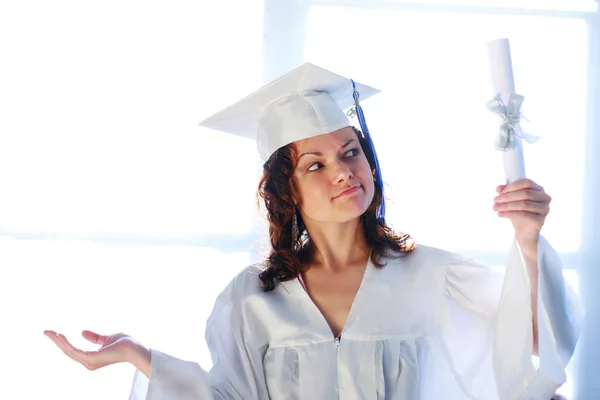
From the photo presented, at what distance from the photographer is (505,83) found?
142cm

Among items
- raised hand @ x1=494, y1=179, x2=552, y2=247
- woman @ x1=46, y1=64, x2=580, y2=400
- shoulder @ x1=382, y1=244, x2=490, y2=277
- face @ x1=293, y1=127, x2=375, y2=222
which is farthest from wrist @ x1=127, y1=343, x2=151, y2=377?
raised hand @ x1=494, y1=179, x2=552, y2=247

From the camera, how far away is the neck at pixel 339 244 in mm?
1797

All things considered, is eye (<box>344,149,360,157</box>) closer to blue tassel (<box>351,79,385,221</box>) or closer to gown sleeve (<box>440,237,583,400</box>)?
blue tassel (<box>351,79,385,221</box>)

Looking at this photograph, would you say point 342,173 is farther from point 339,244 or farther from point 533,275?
point 533,275

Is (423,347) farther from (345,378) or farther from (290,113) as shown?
(290,113)

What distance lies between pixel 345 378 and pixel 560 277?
52 centimetres

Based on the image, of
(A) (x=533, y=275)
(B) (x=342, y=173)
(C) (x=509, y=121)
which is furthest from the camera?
(B) (x=342, y=173)

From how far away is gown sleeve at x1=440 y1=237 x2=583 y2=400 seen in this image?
148cm

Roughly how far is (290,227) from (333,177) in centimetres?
27

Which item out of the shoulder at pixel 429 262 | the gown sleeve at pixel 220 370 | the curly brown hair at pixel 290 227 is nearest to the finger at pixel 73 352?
the gown sleeve at pixel 220 370

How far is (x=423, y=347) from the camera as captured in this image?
1707 millimetres

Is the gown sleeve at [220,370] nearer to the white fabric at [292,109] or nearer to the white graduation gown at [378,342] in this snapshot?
the white graduation gown at [378,342]

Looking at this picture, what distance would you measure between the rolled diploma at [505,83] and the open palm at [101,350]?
0.86 m

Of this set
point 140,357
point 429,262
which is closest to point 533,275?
point 429,262
